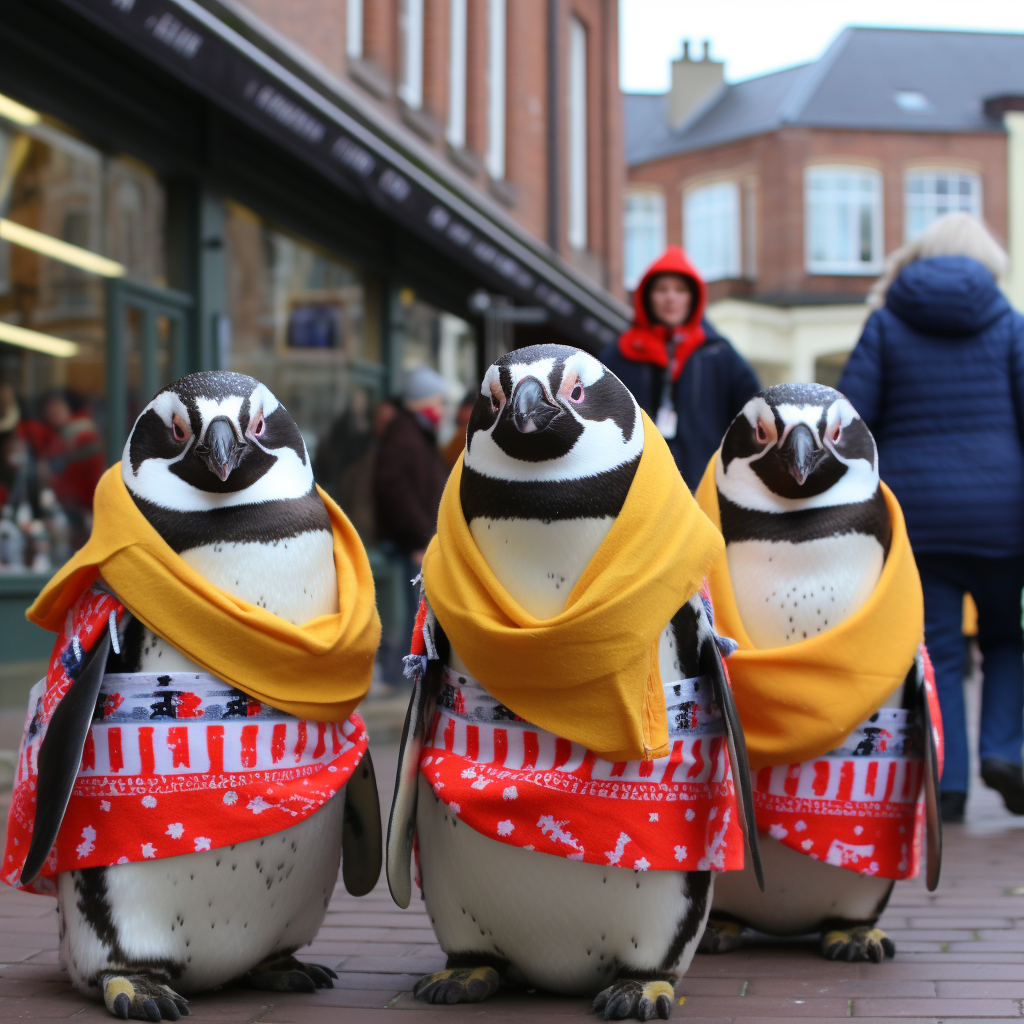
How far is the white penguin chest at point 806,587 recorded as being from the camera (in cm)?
314

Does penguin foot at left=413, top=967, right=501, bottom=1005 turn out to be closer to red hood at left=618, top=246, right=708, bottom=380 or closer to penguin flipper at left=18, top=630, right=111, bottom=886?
penguin flipper at left=18, top=630, right=111, bottom=886

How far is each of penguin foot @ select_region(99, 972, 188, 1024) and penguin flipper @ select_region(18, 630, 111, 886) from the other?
0.78ft

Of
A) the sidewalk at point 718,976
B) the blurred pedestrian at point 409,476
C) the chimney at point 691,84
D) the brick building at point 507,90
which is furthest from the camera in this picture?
the chimney at point 691,84

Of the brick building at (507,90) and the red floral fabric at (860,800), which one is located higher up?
the brick building at (507,90)

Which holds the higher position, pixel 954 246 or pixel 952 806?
pixel 954 246

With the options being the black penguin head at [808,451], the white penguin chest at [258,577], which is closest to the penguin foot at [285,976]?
the white penguin chest at [258,577]

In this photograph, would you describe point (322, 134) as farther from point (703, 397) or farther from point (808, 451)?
point (808, 451)

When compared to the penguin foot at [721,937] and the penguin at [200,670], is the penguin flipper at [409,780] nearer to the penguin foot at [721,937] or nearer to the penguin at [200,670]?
the penguin at [200,670]

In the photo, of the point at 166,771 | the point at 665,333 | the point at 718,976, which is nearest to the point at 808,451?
the point at 718,976

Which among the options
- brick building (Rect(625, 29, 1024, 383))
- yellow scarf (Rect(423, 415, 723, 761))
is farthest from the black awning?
brick building (Rect(625, 29, 1024, 383))

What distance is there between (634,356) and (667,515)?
8.41 feet

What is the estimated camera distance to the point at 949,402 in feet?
15.8

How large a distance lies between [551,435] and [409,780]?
2.29 feet

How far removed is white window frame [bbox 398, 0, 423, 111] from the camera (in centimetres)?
1231
